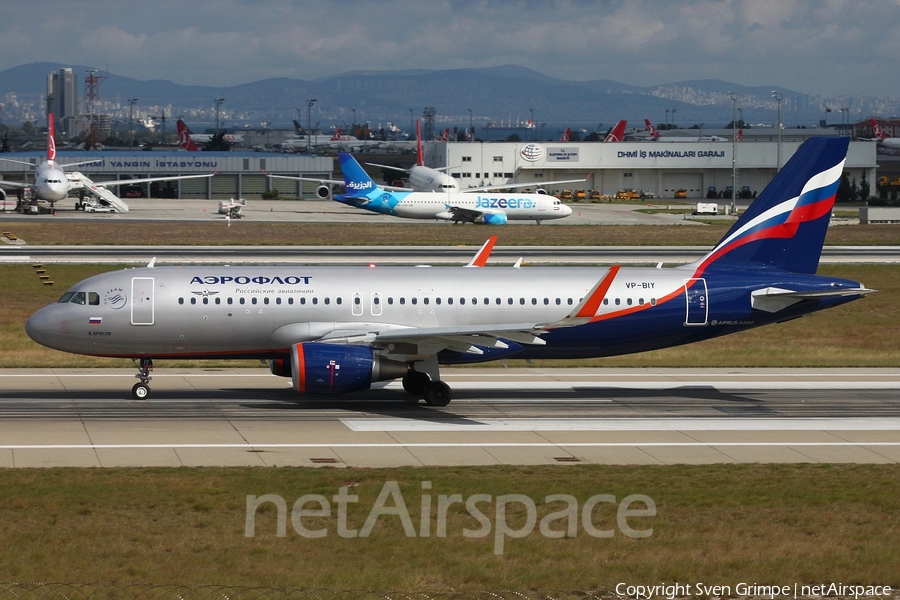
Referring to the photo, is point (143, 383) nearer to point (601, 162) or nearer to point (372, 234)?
point (372, 234)

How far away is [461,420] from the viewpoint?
31.6 meters

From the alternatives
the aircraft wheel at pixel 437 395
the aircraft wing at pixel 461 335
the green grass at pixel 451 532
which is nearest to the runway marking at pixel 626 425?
the aircraft wheel at pixel 437 395

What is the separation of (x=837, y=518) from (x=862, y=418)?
1275 cm

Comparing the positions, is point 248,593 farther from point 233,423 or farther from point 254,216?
point 254,216

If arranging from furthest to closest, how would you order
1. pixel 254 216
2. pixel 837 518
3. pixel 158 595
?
pixel 254 216 → pixel 837 518 → pixel 158 595

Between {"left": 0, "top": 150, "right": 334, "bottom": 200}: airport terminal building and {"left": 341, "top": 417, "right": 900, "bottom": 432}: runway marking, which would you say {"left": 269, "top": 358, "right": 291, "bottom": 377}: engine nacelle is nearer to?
{"left": 341, "top": 417, "right": 900, "bottom": 432}: runway marking

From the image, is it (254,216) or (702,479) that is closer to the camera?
(702,479)

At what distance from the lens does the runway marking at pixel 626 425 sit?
100 feet

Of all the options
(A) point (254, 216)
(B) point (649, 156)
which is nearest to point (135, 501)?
(A) point (254, 216)

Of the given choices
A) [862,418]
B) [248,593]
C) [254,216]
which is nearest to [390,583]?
[248,593]

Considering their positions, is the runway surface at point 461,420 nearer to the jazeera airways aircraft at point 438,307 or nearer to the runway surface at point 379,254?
the jazeera airways aircraft at point 438,307

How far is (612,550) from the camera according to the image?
1833cm

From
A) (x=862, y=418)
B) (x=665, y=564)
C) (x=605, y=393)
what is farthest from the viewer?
(x=605, y=393)

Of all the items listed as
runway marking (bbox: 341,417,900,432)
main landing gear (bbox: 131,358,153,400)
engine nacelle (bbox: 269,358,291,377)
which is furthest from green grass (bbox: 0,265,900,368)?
runway marking (bbox: 341,417,900,432)
